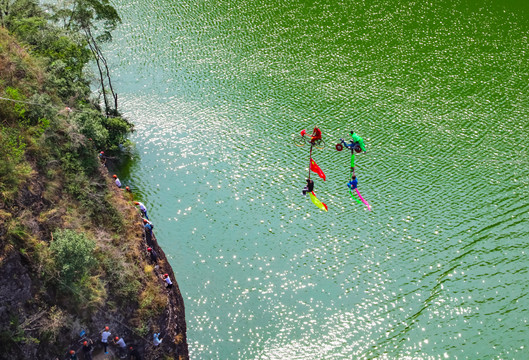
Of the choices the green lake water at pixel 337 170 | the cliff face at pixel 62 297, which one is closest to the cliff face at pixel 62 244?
the cliff face at pixel 62 297

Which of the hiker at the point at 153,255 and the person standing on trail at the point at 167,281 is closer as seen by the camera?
the person standing on trail at the point at 167,281

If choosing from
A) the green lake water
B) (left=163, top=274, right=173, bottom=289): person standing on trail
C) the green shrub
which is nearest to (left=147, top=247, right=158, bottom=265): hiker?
(left=163, top=274, right=173, bottom=289): person standing on trail

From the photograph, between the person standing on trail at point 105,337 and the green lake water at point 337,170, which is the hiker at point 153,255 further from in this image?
the person standing on trail at point 105,337

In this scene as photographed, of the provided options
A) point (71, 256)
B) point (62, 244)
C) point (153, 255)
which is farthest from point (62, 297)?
point (153, 255)

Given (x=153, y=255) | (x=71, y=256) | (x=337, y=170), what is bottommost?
(x=71, y=256)

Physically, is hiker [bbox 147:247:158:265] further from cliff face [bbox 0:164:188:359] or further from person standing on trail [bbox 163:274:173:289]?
person standing on trail [bbox 163:274:173:289]

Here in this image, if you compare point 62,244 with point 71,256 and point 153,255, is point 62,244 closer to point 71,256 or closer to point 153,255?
point 71,256

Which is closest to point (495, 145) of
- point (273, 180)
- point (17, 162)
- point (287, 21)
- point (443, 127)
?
point (443, 127)
